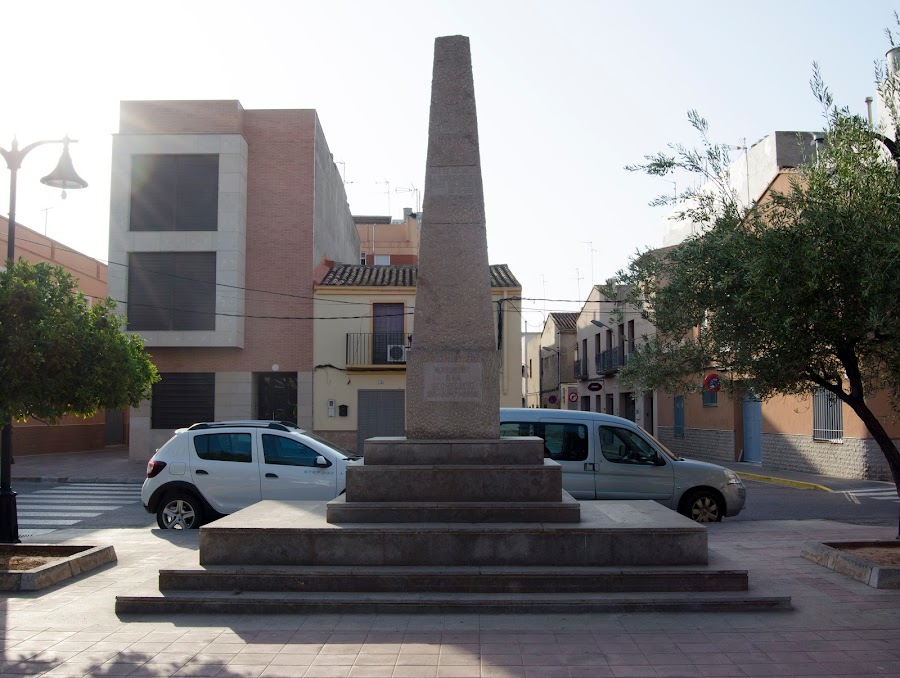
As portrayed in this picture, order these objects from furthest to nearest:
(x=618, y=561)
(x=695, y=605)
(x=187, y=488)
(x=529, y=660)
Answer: (x=187, y=488)
(x=618, y=561)
(x=695, y=605)
(x=529, y=660)

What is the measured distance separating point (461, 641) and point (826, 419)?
17978mm

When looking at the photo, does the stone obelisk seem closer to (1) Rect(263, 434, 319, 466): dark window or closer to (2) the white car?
(2) the white car

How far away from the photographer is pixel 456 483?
724 cm

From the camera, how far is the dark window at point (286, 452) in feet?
35.6

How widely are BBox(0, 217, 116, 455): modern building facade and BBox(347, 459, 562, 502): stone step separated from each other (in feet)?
62.3

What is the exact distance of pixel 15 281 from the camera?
7875 millimetres

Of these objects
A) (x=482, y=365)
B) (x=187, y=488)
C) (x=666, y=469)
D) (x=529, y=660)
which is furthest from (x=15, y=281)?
(x=666, y=469)

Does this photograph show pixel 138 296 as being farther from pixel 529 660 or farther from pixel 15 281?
pixel 529 660

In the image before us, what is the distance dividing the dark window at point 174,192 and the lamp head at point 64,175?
42.2 ft

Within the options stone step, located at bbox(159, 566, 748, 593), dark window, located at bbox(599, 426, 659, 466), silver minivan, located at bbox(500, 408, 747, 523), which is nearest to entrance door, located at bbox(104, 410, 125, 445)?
silver minivan, located at bbox(500, 408, 747, 523)

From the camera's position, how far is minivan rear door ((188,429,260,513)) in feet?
34.8

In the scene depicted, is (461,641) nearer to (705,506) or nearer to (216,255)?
(705,506)

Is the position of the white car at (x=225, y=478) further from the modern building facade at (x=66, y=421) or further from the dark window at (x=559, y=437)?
the modern building facade at (x=66, y=421)

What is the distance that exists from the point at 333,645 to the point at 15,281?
16.6ft
